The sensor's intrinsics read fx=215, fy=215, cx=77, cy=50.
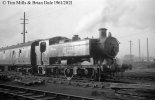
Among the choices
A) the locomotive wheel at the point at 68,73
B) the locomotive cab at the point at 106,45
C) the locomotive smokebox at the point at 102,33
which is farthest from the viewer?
the locomotive wheel at the point at 68,73

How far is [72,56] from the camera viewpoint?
17453 millimetres

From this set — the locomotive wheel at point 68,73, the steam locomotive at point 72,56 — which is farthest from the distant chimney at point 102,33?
the locomotive wheel at point 68,73

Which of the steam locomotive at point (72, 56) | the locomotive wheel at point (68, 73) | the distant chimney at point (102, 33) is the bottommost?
the locomotive wheel at point (68, 73)

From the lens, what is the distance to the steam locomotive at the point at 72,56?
15.8m

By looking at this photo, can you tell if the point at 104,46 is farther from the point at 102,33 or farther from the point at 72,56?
the point at 72,56

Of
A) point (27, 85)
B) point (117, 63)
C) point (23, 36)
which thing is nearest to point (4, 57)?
point (23, 36)

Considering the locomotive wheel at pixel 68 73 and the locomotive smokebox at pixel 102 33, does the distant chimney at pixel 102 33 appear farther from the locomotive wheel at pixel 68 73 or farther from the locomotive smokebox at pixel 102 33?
the locomotive wheel at pixel 68 73

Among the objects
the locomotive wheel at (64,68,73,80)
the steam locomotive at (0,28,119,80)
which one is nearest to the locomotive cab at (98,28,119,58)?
the steam locomotive at (0,28,119,80)

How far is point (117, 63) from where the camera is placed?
1631cm

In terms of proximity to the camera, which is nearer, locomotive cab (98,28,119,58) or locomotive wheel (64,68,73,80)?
locomotive cab (98,28,119,58)

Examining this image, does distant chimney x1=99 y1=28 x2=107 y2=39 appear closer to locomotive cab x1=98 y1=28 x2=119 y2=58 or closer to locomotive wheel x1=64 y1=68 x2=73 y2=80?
locomotive cab x1=98 y1=28 x2=119 y2=58

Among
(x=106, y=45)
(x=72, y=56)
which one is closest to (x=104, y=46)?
(x=106, y=45)

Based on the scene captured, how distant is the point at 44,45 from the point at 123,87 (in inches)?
521

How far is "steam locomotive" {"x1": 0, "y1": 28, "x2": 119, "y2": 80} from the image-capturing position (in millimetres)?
15828
